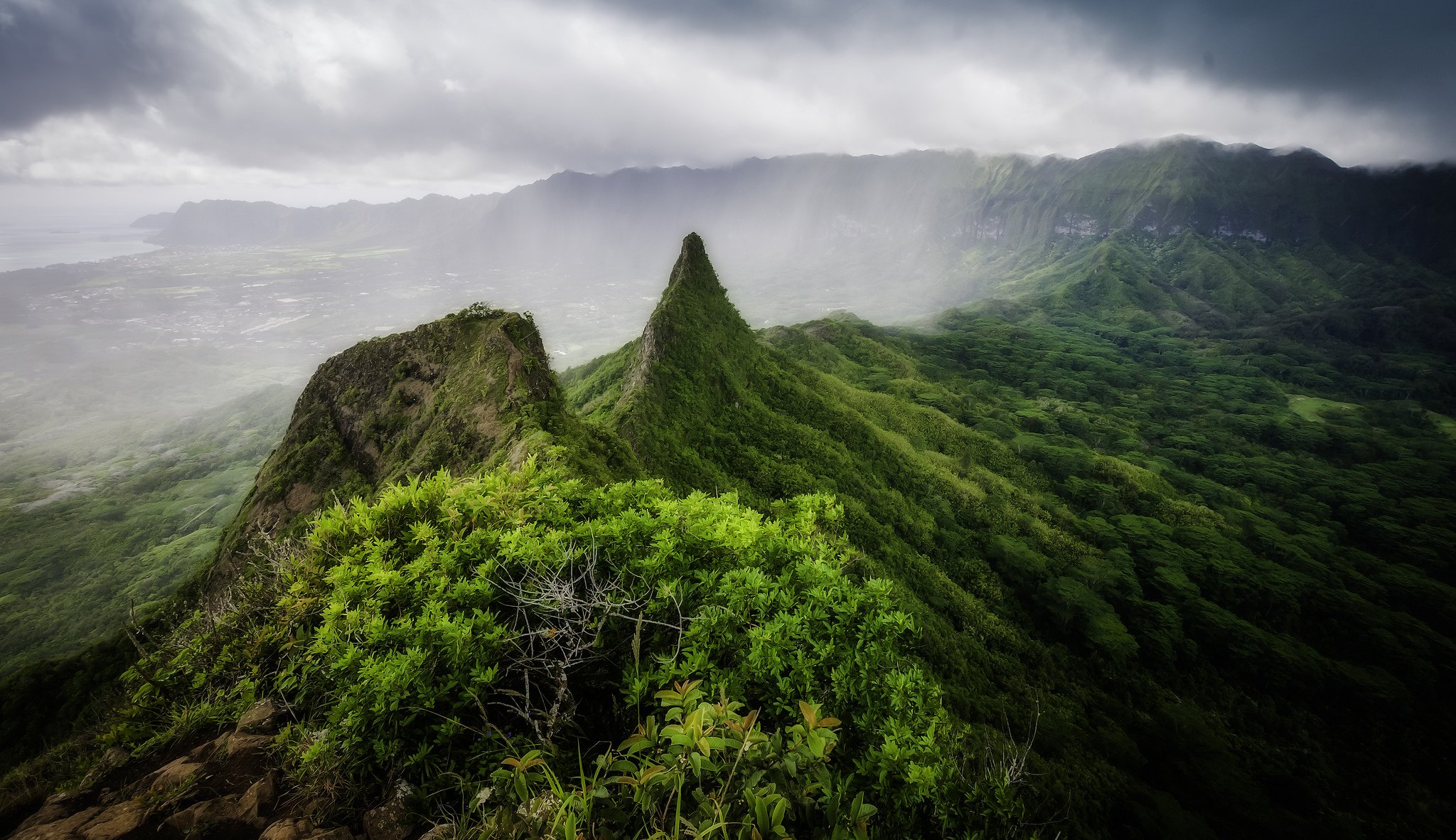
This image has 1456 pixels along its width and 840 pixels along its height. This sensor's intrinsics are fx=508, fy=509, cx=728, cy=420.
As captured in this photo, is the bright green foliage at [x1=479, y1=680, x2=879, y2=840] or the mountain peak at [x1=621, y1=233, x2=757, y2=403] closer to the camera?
the bright green foliage at [x1=479, y1=680, x2=879, y2=840]

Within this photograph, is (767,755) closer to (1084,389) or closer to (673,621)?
(673,621)

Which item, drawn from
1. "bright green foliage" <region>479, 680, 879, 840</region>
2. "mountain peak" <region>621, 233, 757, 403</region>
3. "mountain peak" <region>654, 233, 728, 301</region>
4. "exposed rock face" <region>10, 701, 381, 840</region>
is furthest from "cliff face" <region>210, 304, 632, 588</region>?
"mountain peak" <region>654, 233, 728, 301</region>

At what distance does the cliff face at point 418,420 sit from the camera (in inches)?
766

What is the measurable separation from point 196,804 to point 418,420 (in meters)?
21.6

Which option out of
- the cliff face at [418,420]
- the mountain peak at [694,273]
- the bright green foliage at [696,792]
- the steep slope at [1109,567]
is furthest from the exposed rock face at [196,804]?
the mountain peak at [694,273]

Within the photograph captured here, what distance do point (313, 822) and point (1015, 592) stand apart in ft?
171

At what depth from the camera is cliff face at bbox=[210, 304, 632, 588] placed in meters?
19.5

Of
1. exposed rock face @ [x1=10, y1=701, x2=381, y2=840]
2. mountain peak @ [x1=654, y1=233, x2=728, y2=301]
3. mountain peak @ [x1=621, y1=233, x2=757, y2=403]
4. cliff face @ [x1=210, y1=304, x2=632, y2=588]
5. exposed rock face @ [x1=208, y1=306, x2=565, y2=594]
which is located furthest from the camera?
mountain peak @ [x1=654, y1=233, x2=728, y2=301]

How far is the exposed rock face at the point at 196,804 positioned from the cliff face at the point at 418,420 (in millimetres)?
12000

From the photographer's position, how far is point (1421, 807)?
40.3 m

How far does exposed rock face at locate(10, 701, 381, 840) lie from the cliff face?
12.0 metres

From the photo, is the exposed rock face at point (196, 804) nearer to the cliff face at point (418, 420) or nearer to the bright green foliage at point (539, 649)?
the bright green foliage at point (539, 649)

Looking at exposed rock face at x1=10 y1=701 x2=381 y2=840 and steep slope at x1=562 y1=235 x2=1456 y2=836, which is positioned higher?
exposed rock face at x1=10 y1=701 x2=381 y2=840

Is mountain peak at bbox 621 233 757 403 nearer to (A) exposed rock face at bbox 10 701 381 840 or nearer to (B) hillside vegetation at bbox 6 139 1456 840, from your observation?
(B) hillside vegetation at bbox 6 139 1456 840
